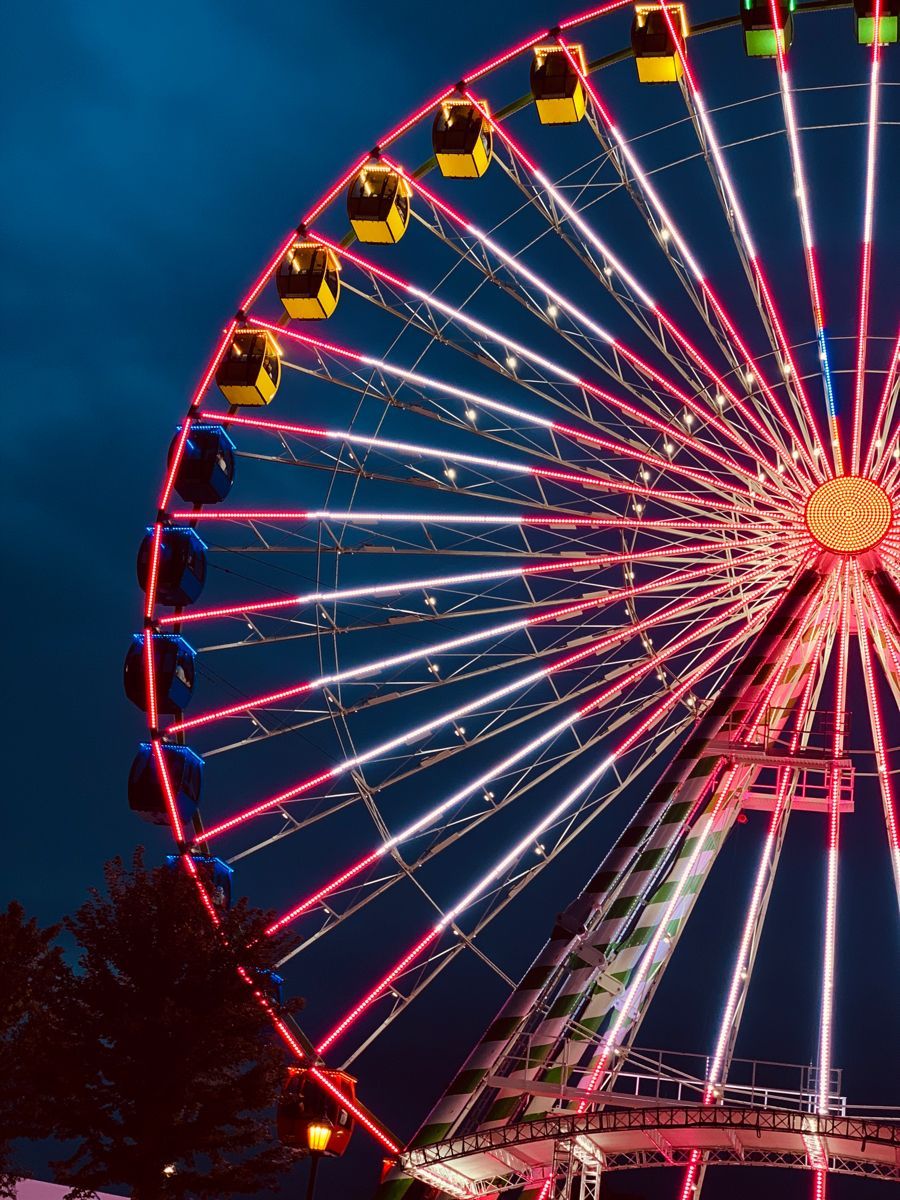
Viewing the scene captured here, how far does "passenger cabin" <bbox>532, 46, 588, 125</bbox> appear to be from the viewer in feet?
79.8

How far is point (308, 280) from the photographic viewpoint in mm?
24969

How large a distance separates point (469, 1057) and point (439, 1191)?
1926mm

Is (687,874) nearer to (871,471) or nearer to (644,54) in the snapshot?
(871,471)

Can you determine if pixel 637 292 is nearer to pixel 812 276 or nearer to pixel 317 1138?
pixel 812 276

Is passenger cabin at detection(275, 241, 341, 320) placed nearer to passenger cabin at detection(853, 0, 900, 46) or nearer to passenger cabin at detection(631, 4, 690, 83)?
passenger cabin at detection(631, 4, 690, 83)

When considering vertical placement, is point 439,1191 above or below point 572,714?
below

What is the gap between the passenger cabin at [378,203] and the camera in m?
24.9

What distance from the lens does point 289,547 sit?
2359cm

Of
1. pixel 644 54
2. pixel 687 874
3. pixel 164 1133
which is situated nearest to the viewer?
pixel 164 1133

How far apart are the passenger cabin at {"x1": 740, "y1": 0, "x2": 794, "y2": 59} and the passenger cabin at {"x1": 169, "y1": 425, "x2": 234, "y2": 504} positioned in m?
9.70

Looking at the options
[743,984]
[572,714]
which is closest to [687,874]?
[743,984]


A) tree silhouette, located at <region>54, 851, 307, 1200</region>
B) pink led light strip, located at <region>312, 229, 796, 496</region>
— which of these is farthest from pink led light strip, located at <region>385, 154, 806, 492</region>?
tree silhouette, located at <region>54, 851, 307, 1200</region>

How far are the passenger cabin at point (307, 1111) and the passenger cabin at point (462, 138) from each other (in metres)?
13.7

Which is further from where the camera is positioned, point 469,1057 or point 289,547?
point 289,547
